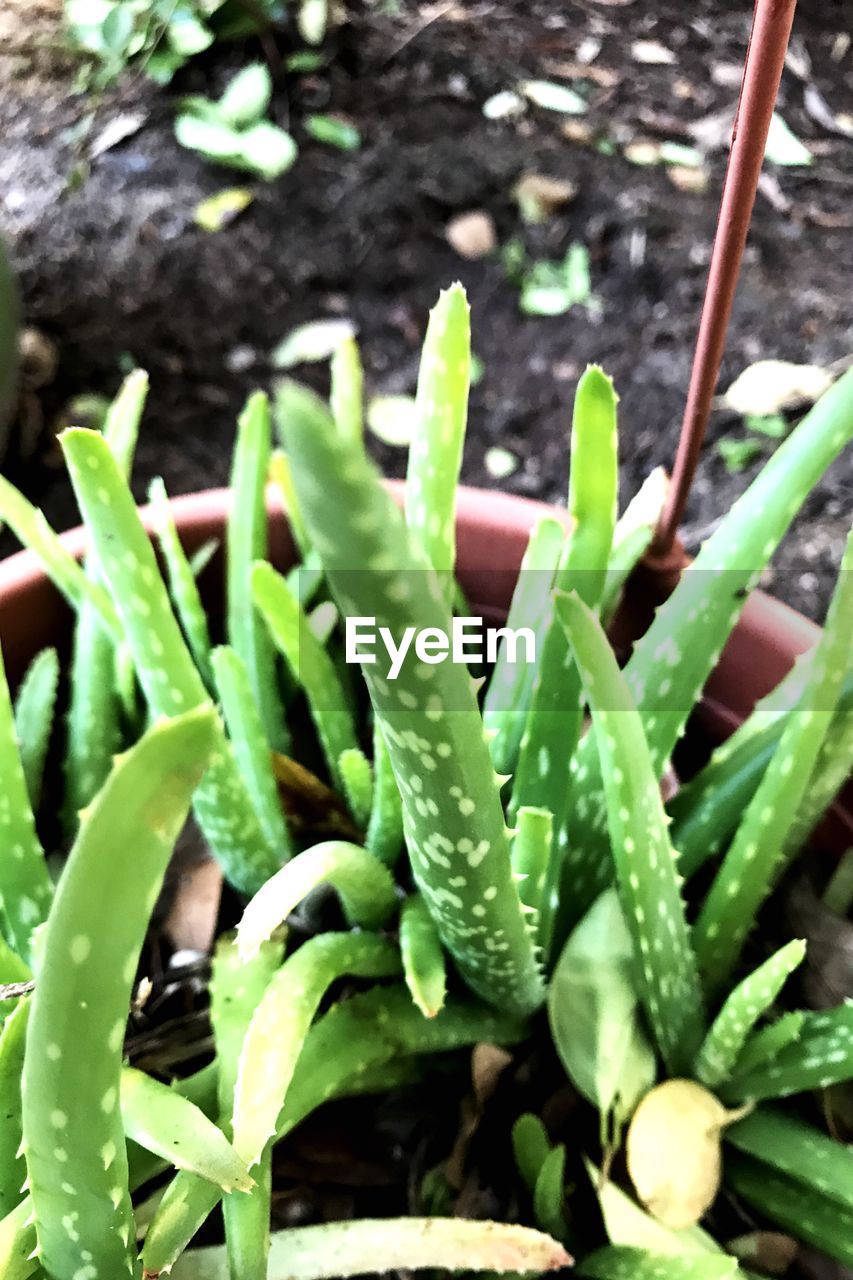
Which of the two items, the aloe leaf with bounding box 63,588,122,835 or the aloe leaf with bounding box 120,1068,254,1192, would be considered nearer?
the aloe leaf with bounding box 120,1068,254,1192

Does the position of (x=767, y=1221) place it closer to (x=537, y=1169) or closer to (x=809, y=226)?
(x=537, y=1169)

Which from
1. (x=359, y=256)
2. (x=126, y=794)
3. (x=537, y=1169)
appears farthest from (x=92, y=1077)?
(x=359, y=256)

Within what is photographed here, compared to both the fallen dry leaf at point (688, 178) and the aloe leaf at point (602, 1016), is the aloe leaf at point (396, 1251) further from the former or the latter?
the fallen dry leaf at point (688, 178)

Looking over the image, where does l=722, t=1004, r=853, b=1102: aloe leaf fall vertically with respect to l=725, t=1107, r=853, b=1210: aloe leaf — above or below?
above

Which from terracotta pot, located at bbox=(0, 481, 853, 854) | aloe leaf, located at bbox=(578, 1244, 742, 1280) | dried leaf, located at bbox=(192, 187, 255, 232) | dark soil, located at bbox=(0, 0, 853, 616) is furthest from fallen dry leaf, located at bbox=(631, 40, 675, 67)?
aloe leaf, located at bbox=(578, 1244, 742, 1280)

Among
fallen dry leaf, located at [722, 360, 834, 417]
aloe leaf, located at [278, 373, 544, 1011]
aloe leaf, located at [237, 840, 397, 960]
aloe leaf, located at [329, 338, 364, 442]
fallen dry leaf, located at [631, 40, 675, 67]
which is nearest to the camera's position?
aloe leaf, located at [278, 373, 544, 1011]

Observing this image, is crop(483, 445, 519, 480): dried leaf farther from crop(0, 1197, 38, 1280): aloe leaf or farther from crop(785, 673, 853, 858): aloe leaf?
crop(0, 1197, 38, 1280): aloe leaf

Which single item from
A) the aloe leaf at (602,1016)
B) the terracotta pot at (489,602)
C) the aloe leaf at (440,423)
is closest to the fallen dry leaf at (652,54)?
the terracotta pot at (489,602)
